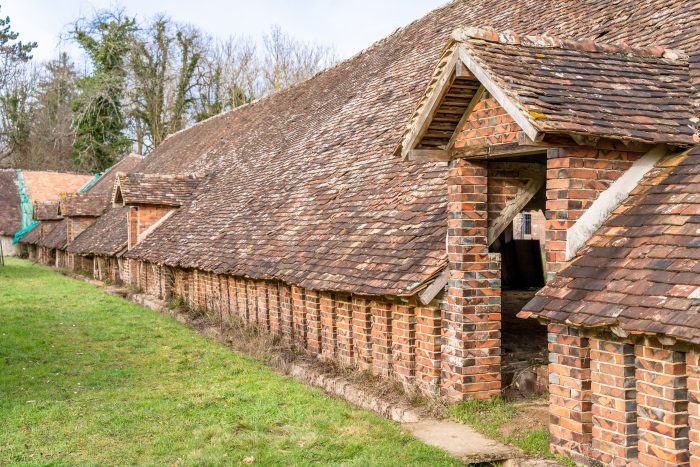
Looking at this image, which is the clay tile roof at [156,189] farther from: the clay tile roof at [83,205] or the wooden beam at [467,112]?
the wooden beam at [467,112]

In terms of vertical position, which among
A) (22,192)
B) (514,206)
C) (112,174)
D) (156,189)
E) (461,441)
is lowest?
(461,441)

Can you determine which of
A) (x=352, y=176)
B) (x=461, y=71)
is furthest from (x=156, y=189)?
(x=461, y=71)

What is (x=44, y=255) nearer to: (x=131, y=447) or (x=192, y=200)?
(x=192, y=200)

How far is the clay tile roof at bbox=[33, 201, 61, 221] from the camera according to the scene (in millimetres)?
37719

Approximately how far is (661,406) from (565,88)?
2.59 m

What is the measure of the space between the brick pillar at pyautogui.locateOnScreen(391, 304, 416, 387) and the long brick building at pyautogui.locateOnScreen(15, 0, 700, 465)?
2 cm

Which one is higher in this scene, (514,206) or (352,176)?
(352,176)

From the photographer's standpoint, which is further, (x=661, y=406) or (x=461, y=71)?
(x=461, y=71)

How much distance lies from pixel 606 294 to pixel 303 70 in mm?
39896

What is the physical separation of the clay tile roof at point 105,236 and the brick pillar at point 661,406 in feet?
65.0

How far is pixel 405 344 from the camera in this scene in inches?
309

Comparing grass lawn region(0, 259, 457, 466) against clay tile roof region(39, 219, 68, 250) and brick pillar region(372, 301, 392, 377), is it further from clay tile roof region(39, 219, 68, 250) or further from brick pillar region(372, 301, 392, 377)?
clay tile roof region(39, 219, 68, 250)

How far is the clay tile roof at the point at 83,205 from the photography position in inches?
1209

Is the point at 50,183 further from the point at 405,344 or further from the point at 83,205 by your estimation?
the point at 405,344
